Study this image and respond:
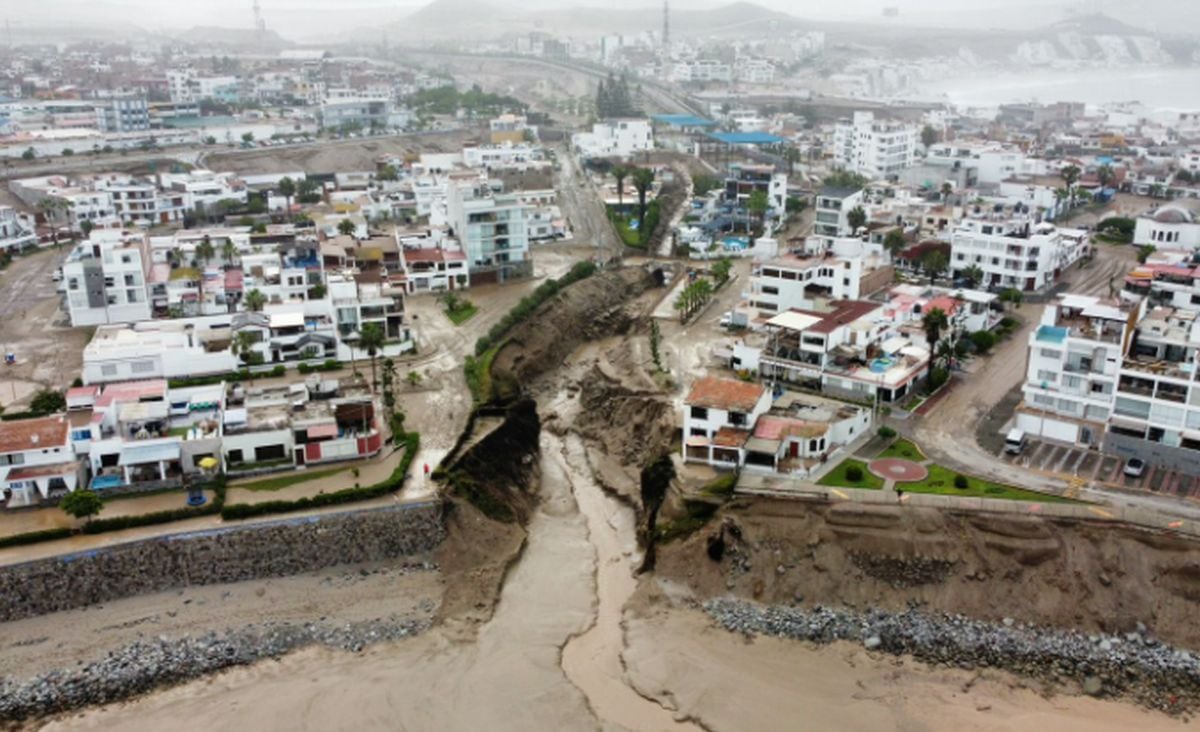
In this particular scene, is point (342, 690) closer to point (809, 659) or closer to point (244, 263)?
point (809, 659)

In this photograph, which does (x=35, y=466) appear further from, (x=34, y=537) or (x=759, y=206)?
(x=759, y=206)

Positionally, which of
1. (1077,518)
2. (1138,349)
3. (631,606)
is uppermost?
(1138,349)

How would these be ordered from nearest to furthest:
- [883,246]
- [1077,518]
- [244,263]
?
[1077,518]
[244,263]
[883,246]

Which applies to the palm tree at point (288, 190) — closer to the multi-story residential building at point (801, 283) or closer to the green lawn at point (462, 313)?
the green lawn at point (462, 313)

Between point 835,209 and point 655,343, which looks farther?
point 835,209

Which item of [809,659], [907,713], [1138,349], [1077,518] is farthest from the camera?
[1138,349]

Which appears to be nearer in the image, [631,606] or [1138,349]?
[631,606]

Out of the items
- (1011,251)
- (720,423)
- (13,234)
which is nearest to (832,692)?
(720,423)

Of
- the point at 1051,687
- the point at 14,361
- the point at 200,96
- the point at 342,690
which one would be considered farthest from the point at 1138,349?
the point at 200,96
